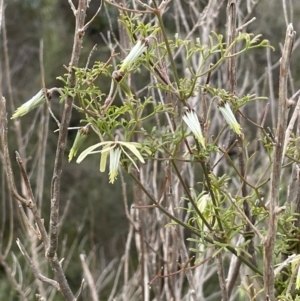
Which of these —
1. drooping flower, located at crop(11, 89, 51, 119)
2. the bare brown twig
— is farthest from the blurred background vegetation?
the bare brown twig

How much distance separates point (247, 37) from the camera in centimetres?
48

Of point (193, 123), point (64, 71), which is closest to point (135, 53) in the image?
point (193, 123)

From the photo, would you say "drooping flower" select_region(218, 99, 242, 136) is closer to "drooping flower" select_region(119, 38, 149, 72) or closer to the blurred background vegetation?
"drooping flower" select_region(119, 38, 149, 72)

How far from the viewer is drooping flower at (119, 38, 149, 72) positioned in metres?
0.44

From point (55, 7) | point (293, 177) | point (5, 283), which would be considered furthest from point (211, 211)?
point (55, 7)

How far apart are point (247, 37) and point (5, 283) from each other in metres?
2.35

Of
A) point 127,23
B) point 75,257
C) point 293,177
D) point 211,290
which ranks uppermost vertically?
point 127,23

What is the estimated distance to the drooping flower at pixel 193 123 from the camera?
0.46 m

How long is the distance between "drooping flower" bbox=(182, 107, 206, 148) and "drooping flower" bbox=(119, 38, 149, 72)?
2.7 inches

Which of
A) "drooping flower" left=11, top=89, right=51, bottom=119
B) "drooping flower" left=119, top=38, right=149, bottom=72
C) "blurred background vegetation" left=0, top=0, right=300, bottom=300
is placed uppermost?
"drooping flower" left=119, top=38, right=149, bottom=72

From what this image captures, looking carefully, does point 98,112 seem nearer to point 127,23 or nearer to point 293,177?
point 127,23

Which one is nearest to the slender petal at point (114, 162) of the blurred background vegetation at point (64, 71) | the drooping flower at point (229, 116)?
the drooping flower at point (229, 116)

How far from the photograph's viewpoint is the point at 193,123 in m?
0.46

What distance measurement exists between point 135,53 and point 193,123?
8 centimetres
